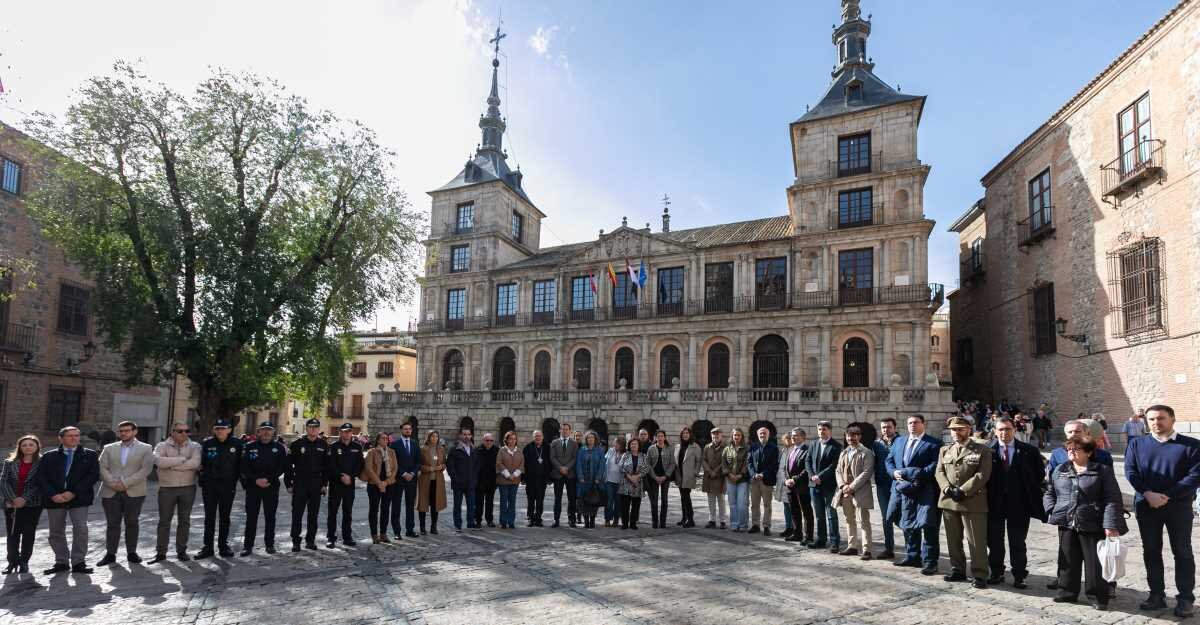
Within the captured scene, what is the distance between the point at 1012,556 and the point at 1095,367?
58.7 ft

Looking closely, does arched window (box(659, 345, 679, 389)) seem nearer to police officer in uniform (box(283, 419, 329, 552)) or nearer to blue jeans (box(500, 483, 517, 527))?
blue jeans (box(500, 483, 517, 527))

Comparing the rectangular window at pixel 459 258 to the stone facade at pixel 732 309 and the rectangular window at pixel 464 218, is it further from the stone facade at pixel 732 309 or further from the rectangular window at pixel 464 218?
the rectangular window at pixel 464 218

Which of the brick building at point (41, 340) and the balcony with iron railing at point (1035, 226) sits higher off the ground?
the balcony with iron railing at point (1035, 226)

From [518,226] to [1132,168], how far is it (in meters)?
29.0

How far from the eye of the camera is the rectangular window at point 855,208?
2809 cm

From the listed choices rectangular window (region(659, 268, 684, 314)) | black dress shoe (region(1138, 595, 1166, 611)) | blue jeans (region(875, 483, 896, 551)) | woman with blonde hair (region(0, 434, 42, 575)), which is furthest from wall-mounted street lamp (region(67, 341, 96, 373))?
black dress shoe (region(1138, 595, 1166, 611))

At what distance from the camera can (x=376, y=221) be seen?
19203mm

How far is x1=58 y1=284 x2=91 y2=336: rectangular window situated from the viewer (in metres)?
22.6

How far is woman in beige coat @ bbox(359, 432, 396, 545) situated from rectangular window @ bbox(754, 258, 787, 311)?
2237 cm

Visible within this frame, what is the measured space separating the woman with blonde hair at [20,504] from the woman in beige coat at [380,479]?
11.3 feet

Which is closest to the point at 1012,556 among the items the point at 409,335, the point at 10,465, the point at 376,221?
the point at 10,465

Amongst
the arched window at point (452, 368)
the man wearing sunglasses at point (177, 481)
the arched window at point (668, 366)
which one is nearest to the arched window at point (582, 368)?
the arched window at point (668, 366)

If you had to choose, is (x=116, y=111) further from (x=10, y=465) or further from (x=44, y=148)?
(x=10, y=465)

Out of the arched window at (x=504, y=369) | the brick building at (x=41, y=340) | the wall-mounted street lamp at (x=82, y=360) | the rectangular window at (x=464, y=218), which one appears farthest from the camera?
the rectangular window at (x=464, y=218)
